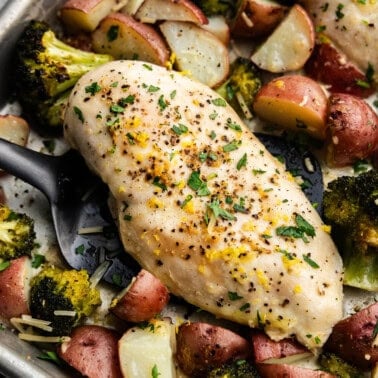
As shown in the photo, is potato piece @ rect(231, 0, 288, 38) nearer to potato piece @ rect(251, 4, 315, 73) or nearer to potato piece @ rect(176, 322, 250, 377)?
potato piece @ rect(251, 4, 315, 73)

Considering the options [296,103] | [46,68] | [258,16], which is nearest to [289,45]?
[258,16]

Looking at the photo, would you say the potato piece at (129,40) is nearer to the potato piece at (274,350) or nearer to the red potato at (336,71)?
the red potato at (336,71)

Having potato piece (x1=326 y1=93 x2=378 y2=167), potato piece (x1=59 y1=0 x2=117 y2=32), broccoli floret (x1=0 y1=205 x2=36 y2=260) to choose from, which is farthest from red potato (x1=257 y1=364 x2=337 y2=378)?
potato piece (x1=59 y1=0 x2=117 y2=32)

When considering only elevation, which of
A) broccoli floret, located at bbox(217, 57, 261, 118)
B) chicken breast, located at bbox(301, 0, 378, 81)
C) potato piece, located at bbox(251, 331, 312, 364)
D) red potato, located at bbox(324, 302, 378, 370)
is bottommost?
potato piece, located at bbox(251, 331, 312, 364)

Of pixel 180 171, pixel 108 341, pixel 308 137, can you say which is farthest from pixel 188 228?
pixel 308 137

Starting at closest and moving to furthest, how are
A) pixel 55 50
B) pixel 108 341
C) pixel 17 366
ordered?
pixel 17 366, pixel 108 341, pixel 55 50

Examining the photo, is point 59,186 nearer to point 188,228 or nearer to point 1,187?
point 1,187

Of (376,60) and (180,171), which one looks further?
(376,60)
